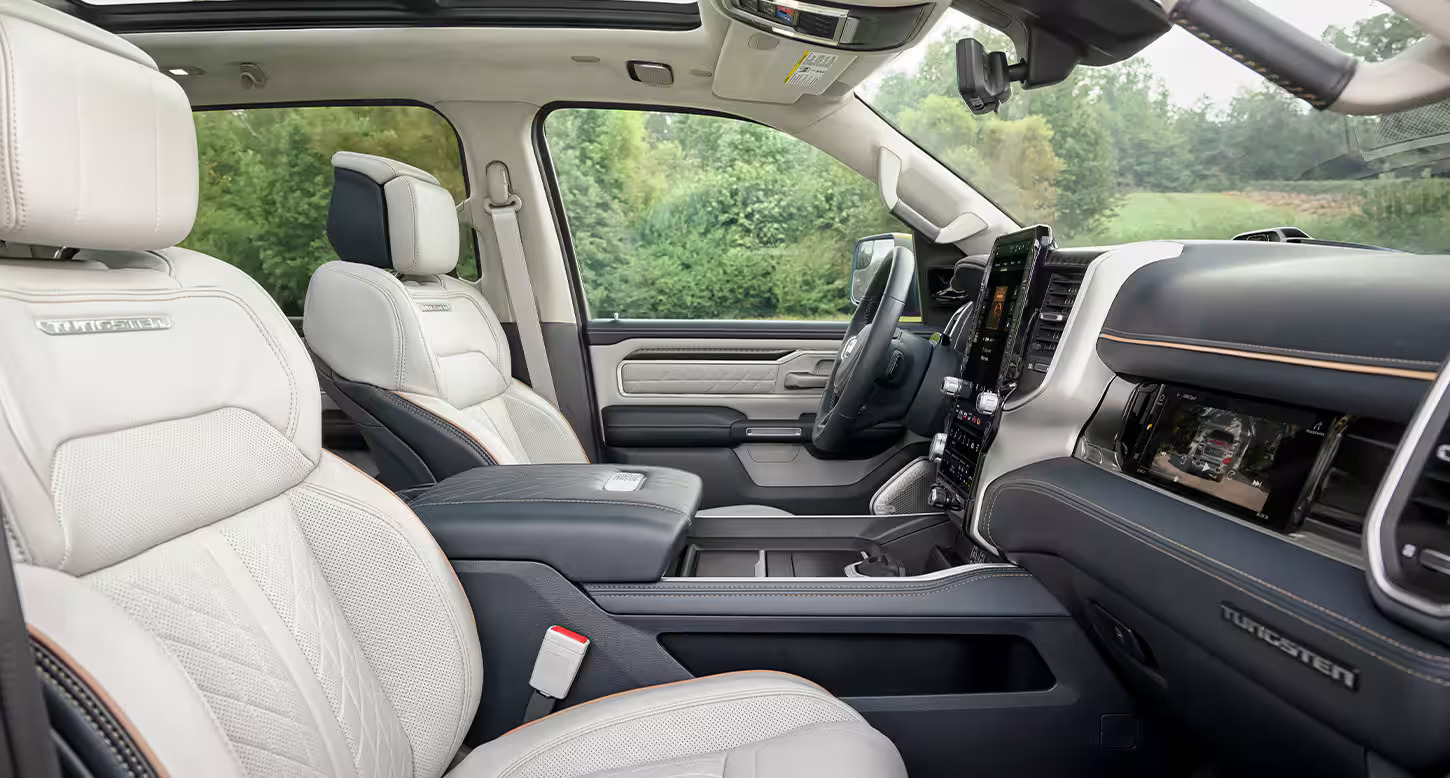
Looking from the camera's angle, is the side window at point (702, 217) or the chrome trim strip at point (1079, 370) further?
the side window at point (702, 217)

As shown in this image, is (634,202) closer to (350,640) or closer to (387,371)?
(387,371)

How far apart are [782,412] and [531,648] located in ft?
5.58

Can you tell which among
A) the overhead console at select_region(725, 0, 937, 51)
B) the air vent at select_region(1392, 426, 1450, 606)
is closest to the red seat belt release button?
the air vent at select_region(1392, 426, 1450, 606)

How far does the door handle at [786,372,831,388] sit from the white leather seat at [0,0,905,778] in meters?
1.77

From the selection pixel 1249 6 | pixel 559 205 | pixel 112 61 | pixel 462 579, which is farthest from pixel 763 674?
pixel 559 205

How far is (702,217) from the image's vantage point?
3154 mm

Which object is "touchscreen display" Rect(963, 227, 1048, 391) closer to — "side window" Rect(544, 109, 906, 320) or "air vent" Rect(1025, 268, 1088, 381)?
"air vent" Rect(1025, 268, 1088, 381)

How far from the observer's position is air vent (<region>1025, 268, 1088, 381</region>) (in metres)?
1.40

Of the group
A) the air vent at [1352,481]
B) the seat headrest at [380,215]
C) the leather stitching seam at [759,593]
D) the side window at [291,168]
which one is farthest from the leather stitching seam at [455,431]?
the air vent at [1352,481]

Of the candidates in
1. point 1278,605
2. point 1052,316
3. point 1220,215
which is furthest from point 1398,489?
point 1220,215

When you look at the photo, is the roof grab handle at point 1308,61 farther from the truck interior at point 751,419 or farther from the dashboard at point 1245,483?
the dashboard at point 1245,483

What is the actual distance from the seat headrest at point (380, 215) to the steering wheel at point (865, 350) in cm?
113

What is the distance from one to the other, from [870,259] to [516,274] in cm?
124

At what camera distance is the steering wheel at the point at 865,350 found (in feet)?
5.88
